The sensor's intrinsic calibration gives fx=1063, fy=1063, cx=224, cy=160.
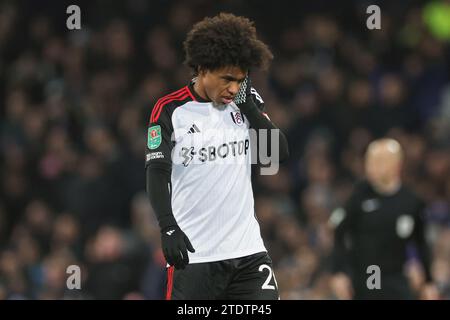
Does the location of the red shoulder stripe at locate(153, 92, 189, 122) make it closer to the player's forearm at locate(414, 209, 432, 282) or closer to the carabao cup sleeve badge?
the carabao cup sleeve badge

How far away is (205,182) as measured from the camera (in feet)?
17.5

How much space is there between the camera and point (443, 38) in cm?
1328

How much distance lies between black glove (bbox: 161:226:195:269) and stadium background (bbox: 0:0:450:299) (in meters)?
4.36

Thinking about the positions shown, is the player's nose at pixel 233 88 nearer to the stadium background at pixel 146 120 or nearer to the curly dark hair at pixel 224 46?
the curly dark hair at pixel 224 46

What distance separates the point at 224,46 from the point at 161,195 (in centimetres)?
80

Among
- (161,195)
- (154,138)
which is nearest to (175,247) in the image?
(161,195)

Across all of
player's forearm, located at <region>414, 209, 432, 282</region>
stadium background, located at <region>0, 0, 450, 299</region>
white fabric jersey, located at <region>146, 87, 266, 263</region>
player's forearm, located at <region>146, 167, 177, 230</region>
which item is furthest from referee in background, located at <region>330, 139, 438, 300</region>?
player's forearm, located at <region>146, 167, 177, 230</region>

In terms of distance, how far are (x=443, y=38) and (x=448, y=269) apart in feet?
15.1

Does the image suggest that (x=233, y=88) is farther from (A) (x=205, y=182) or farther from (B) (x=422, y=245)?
(B) (x=422, y=245)

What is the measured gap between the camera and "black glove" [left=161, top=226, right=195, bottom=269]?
498cm

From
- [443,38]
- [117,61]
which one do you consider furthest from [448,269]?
[117,61]

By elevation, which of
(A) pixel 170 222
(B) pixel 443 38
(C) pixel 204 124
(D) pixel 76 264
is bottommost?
(D) pixel 76 264
